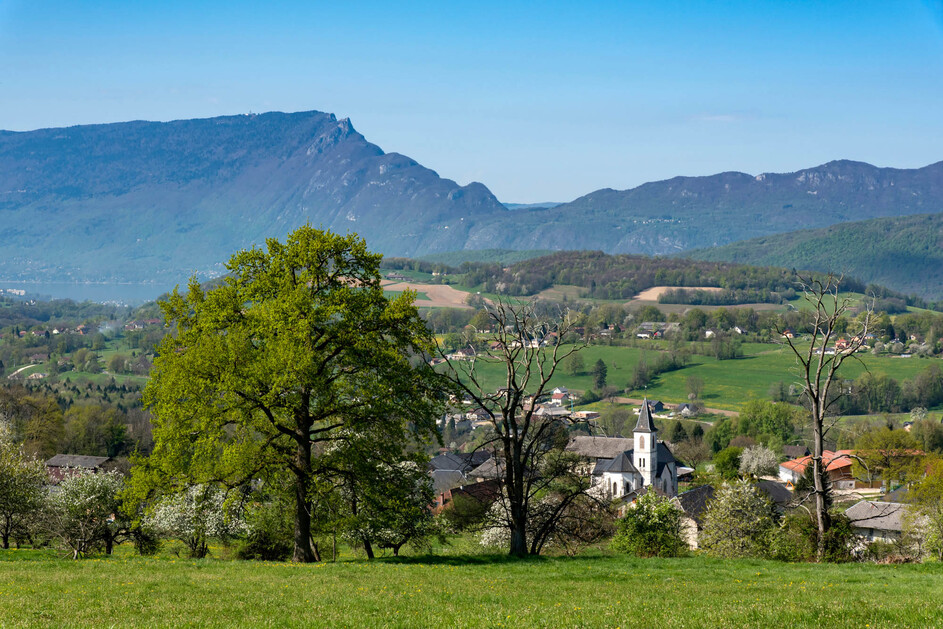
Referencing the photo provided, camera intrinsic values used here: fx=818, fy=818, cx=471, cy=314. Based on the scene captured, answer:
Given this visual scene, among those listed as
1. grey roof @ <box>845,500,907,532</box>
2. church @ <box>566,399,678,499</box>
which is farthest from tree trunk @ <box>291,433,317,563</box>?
church @ <box>566,399,678,499</box>

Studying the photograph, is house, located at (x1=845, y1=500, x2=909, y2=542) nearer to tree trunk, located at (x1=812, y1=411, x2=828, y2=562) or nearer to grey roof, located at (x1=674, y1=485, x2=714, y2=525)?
grey roof, located at (x1=674, y1=485, x2=714, y2=525)

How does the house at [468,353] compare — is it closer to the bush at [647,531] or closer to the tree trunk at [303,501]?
the tree trunk at [303,501]

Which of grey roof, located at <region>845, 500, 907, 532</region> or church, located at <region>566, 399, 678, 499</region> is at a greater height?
grey roof, located at <region>845, 500, 907, 532</region>

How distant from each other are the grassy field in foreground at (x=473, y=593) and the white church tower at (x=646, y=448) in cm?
7581

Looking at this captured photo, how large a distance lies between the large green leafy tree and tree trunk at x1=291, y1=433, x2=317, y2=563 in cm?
3

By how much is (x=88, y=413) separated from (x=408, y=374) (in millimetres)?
97016

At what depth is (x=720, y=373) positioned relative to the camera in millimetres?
171625

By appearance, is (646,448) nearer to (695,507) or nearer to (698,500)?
(698,500)

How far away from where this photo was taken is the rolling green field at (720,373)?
516ft

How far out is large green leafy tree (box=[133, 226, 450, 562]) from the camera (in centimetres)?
2256

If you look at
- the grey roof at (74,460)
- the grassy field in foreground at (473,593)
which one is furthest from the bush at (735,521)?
the grey roof at (74,460)

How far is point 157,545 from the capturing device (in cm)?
4256

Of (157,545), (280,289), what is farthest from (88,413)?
(280,289)

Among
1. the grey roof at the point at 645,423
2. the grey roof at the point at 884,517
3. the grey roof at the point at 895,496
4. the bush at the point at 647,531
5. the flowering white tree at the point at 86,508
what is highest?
the flowering white tree at the point at 86,508
